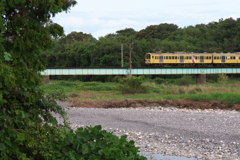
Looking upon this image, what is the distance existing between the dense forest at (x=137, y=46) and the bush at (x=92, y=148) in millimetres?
53574

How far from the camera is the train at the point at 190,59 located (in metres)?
45.7

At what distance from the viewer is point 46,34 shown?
4379 millimetres

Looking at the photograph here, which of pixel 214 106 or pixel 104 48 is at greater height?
pixel 104 48

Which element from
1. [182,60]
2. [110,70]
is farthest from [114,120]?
[182,60]

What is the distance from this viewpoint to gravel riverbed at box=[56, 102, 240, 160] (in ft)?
37.1

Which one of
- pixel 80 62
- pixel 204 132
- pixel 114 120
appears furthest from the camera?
pixel 80 62

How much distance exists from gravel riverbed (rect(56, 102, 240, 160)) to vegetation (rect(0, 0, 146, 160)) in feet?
19.5

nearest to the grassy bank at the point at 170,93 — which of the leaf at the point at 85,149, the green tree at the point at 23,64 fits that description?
the leaf at the point at 85,149

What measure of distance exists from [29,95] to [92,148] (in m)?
1.48

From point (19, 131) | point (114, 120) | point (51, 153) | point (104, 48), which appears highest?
point (104, 48)

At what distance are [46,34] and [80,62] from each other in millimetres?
64797

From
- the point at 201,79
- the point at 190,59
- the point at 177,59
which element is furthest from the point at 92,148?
the point at 201,79

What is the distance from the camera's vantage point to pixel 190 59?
4672 centimetres

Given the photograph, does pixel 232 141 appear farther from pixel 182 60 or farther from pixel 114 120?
pixel 182 60
